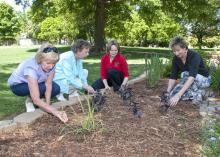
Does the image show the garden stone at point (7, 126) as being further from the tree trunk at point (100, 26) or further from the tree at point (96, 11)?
the tree trunk at point (100, 26)

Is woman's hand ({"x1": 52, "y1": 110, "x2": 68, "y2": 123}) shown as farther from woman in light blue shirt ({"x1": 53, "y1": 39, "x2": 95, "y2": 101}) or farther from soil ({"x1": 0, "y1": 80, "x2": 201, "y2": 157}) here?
woman in light blue shirt ({"x1": 53, "y1": 39, "x2": 95, "y2": 101})

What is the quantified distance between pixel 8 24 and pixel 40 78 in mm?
70301

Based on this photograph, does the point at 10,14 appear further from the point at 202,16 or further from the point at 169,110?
the point at 169,110

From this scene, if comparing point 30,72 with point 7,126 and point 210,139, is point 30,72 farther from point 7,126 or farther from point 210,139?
point 210,139

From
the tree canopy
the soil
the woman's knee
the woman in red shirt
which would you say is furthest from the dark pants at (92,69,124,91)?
the tree canopy

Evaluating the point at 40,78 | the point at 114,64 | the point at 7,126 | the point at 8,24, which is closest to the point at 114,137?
the point at 7,126

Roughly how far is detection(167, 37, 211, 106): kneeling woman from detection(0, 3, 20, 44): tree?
67471mm

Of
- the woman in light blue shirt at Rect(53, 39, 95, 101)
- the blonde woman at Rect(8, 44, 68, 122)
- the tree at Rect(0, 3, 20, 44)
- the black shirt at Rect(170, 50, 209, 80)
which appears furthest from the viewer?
the tree at Rect(0, 3, 20, 44)

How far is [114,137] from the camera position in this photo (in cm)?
374

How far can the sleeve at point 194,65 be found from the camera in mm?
5446

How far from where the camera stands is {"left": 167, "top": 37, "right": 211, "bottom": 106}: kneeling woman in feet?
17.8

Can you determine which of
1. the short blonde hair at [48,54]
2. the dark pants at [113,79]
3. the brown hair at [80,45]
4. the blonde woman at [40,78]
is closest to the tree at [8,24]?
the dark pants at [113,79]

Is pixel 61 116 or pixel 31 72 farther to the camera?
pixel 31 72

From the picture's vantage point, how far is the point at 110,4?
23.8m
